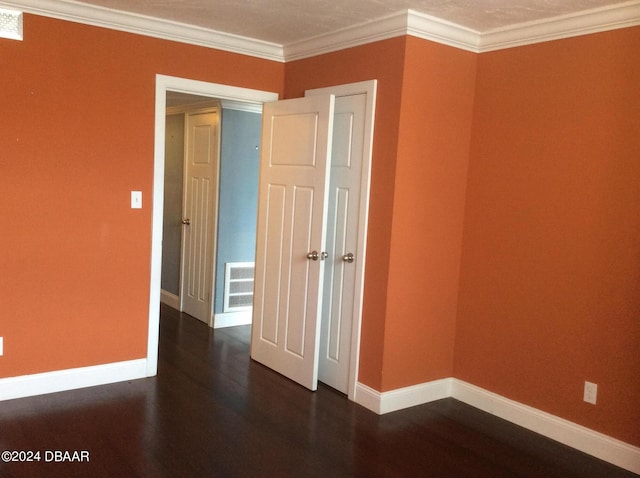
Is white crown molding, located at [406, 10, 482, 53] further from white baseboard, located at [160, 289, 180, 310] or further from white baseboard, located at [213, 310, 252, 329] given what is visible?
white baseboard, located at [160, 289, 180, 310]

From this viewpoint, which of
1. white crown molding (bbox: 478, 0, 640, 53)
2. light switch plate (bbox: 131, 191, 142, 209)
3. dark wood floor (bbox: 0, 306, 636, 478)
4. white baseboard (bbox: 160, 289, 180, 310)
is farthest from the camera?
white baseboard (bbox: 160, 289, 180, 310)

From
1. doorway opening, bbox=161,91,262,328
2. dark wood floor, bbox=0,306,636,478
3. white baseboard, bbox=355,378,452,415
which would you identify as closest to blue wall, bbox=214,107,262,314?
doorway opening, bbox=161,91,262,328

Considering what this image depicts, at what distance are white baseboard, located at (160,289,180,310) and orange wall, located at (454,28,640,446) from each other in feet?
9.84

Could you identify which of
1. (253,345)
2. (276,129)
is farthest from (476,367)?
(276,129)

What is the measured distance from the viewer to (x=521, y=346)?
3.34 metres

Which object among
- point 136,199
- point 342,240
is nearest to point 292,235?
point 342,240

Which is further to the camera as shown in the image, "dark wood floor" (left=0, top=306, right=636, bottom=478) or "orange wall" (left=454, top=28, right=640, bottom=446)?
"orange wall" (left=454, top=28, right=640, bottom=446)

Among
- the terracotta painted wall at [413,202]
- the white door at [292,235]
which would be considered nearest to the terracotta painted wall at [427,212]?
the terracotta painted wall at [413,202]

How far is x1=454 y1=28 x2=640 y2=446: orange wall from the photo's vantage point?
2.87m

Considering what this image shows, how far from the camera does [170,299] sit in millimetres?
5754

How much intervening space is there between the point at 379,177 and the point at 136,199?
1.55m

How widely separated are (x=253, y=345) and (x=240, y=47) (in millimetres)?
2133

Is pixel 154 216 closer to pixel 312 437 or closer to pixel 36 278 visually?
pixel 36 278

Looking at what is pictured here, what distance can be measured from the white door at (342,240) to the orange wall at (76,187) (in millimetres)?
1020
